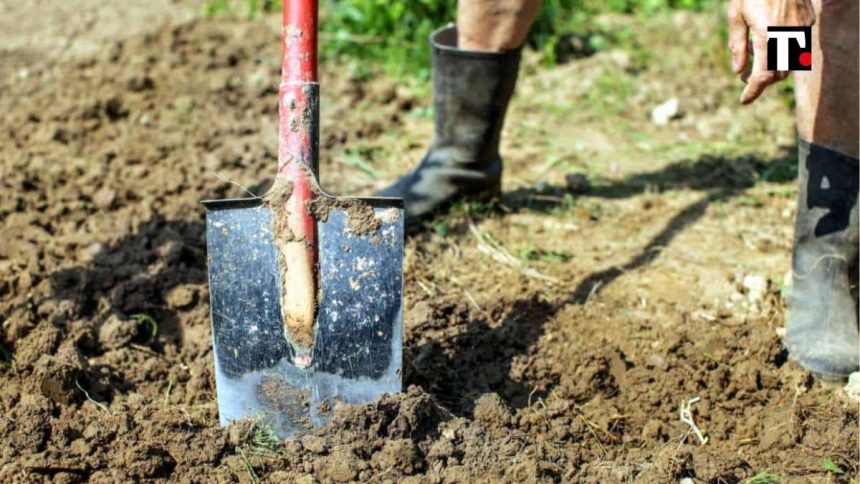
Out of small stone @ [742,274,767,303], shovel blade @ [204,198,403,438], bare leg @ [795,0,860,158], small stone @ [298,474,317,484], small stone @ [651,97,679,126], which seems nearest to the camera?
small stone @ [298,474,317,484]

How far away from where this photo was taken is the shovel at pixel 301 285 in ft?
7.65

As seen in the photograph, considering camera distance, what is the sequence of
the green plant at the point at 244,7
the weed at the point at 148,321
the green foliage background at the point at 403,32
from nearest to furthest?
the weed at the point at 148,321, the green foliage background at the point at 403,32, the green plant at the point at 244,7

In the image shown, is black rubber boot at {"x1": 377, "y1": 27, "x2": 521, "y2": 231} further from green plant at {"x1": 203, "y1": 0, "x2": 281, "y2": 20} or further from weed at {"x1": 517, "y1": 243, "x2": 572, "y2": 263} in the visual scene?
green plant at {"x1": 203, "y1": 0, "x2": 281, "y2": 20}

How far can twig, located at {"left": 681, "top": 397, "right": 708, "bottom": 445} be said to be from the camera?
247 centimetres

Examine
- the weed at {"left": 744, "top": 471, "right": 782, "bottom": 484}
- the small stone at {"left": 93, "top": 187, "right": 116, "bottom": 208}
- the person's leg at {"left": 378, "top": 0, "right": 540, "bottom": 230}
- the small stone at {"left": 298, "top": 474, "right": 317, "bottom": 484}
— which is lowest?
the weed at {"left": 744, "top": 471, "right": 782, "bottom": 484}

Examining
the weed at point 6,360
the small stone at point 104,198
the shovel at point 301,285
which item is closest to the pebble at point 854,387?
the shovel at point 301,285

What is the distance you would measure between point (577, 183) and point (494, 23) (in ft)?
2.61

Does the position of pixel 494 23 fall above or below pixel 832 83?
above

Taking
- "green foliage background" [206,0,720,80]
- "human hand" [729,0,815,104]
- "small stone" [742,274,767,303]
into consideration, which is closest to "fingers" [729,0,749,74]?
"human hand" [729,0,815,104]

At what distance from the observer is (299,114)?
92.2 inches

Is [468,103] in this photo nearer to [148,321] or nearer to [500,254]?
[500,254]

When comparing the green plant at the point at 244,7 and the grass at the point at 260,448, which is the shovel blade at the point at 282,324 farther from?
the green plant at the point at 244,7

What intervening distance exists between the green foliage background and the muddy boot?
232 centimetres

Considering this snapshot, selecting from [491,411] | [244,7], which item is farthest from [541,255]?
[244,7]
